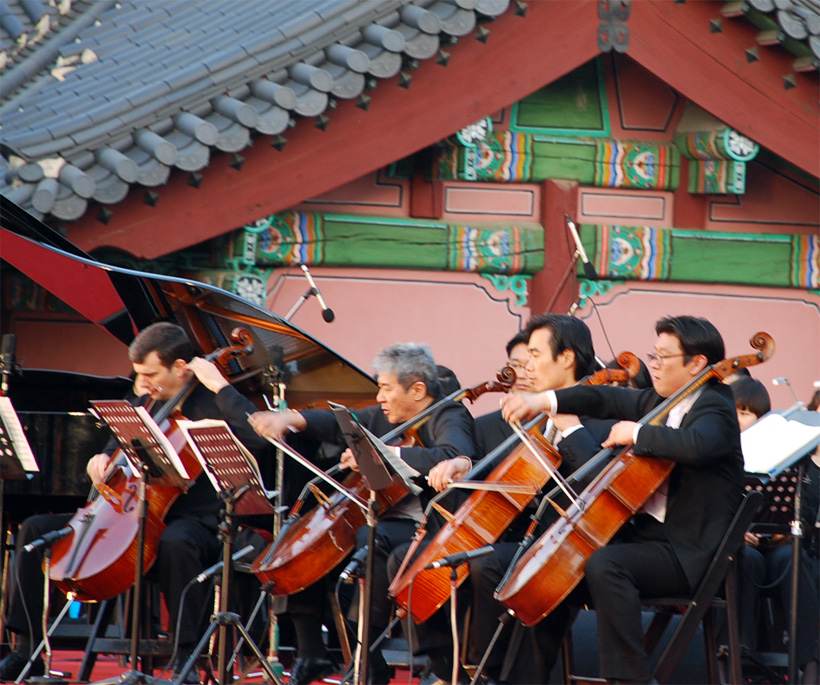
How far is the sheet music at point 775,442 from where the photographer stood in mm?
5258

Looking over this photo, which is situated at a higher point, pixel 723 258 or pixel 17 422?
pixel 723 258

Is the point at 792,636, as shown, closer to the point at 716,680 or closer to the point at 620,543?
the point at 716,680

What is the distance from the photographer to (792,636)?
5293mm

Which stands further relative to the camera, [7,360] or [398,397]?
[7,360]

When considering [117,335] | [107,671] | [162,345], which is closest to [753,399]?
[162,345]

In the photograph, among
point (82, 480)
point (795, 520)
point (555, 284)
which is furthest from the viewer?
Answer: point (555, 284)

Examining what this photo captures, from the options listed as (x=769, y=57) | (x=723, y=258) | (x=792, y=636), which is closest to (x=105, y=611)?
(x=792, y=636)

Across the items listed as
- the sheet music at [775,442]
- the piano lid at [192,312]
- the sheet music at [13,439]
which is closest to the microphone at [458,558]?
the sheet music at [775,442]

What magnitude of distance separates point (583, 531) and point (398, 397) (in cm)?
135

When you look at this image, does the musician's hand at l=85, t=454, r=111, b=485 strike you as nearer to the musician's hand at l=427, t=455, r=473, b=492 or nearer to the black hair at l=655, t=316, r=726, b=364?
the musician's hand at l=427, t=455, r=473, b=492

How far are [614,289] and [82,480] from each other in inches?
140

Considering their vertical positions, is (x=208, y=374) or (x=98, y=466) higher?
(x=208, y=374)

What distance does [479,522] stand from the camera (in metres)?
5.07

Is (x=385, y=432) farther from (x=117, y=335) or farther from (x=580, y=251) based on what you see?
(x=580, y=251)
